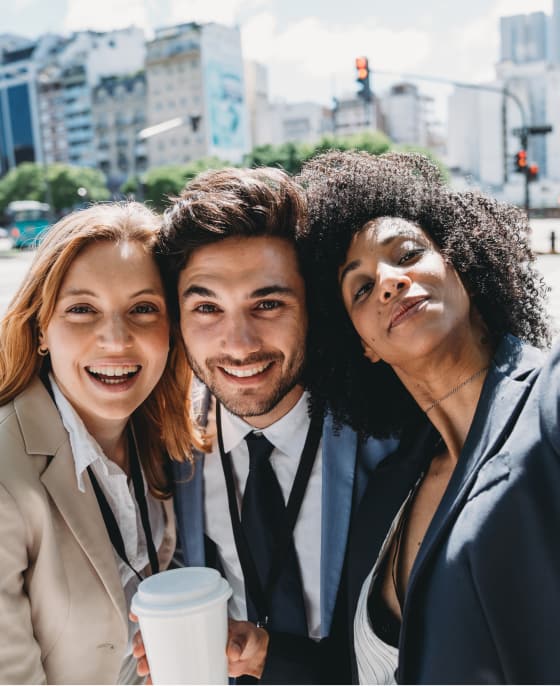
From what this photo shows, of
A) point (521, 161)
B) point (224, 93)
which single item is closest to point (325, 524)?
point (521, 161)

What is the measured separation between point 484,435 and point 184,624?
915mm

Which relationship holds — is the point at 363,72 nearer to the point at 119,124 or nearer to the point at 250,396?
the point at 250,396

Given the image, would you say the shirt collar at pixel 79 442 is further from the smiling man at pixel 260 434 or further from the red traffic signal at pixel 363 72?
the red traffic signal at pixel 363 72

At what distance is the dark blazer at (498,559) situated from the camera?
1.65m

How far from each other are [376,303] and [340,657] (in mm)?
1285

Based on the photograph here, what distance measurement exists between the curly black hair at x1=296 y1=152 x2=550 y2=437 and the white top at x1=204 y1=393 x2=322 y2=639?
0.61ft

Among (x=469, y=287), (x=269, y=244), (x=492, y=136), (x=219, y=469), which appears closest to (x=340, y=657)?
(x=219, y=469)

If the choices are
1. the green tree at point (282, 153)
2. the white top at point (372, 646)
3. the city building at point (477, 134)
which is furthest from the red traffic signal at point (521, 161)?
the city building at point (477, 134)

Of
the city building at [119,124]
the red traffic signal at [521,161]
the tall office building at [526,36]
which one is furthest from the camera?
the tall office building at [526,36]

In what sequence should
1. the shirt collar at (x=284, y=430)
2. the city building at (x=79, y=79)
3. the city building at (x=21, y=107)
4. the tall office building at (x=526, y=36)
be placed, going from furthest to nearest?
the tall office building at (x=526, y=36) < the city building at (x=21, y=107) < the city building at (x=79, y=79) < the shirt collar at (x=284, y=430)

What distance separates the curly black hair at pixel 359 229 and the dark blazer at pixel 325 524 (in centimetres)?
10

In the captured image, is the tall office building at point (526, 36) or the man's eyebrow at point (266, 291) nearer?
the man's eyebrow at point (266, 291)

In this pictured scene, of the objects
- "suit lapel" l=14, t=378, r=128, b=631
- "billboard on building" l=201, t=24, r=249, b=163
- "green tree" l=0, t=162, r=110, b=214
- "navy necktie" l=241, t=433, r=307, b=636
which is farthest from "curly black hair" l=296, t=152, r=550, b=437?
"billboard on building" l=201, t=24, r=249, b=163

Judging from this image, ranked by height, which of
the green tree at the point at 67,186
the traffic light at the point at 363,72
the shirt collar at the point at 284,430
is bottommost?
the green tree at the point at 67,186
